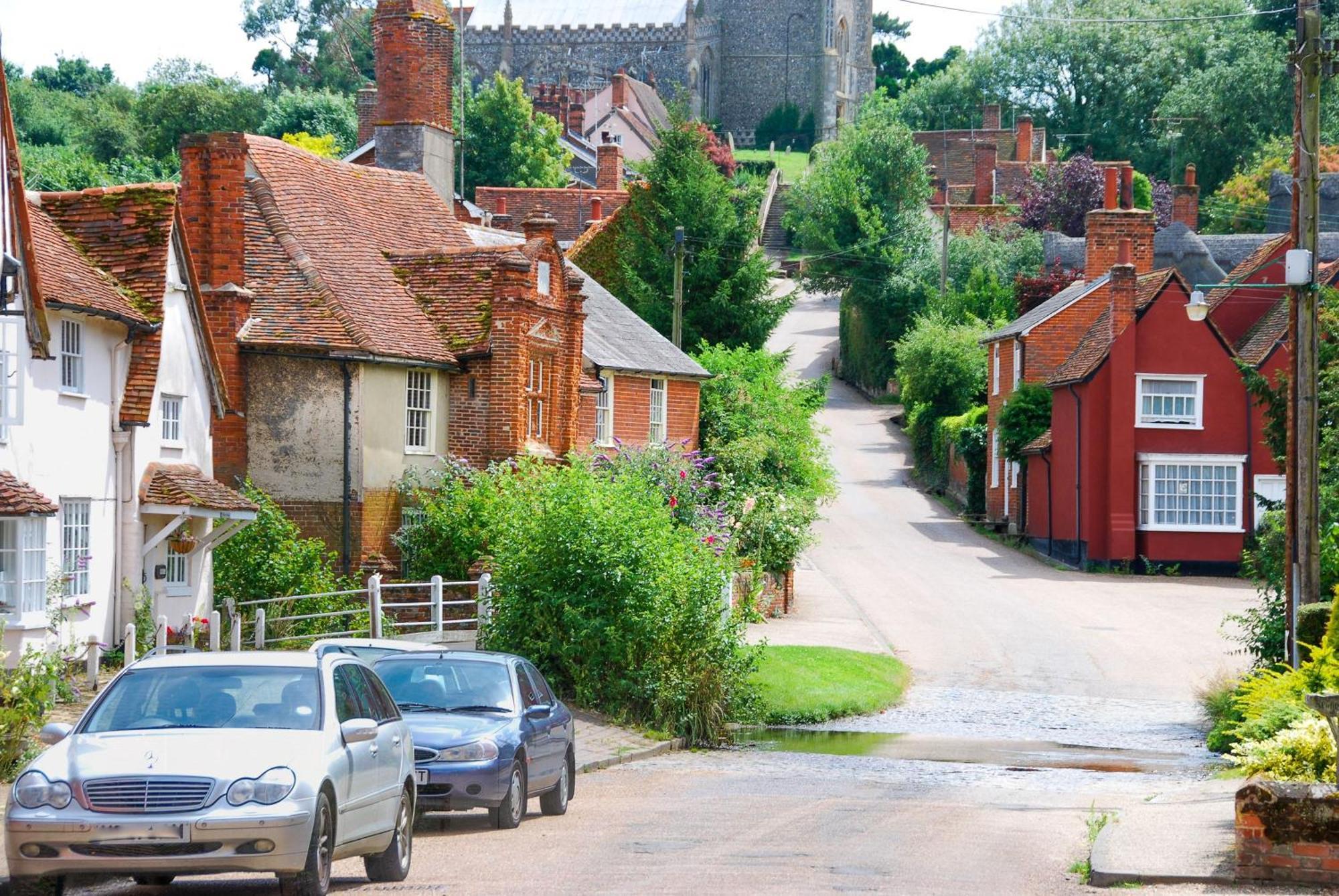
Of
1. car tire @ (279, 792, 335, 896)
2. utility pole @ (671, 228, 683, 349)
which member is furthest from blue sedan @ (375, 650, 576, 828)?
utility pole @ (671, 228, 683, 349)

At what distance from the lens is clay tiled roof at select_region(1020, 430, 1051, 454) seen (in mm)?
52781

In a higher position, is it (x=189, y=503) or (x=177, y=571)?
(x=189, y=503)

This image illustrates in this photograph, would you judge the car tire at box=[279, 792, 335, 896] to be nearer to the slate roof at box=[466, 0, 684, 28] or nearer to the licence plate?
the licence plate

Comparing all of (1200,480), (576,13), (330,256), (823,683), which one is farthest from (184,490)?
(576,13)

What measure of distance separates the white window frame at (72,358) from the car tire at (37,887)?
14.2 metres

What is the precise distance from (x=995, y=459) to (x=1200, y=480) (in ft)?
30.1

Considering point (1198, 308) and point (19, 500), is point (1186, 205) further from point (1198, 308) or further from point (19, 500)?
point (19, 500)

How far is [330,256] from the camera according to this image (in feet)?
117

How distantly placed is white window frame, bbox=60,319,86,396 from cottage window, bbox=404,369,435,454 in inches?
372

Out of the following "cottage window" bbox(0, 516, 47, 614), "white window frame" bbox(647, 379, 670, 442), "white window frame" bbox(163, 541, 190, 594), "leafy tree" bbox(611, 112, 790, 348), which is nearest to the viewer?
"cottage window" bbox(0, 516, 47, 614)

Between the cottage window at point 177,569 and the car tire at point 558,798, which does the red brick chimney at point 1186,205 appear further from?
the car tire at point 558,798

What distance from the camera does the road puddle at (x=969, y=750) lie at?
26.7 m

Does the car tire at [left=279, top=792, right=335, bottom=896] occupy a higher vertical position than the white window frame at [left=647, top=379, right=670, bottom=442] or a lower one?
lower

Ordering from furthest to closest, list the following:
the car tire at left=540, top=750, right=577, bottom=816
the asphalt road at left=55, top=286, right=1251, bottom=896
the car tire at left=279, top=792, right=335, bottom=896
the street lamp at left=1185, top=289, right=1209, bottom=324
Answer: the street lamp at left=1185, top=289, right=1209, bottom=324 → the car tire at left=540, top=750, right=577, bottom=816 → the asphalt road at left=55, top=286, right=1251, bottom=896 → the car tire at left=279, top=792, right=335, bottom=896
